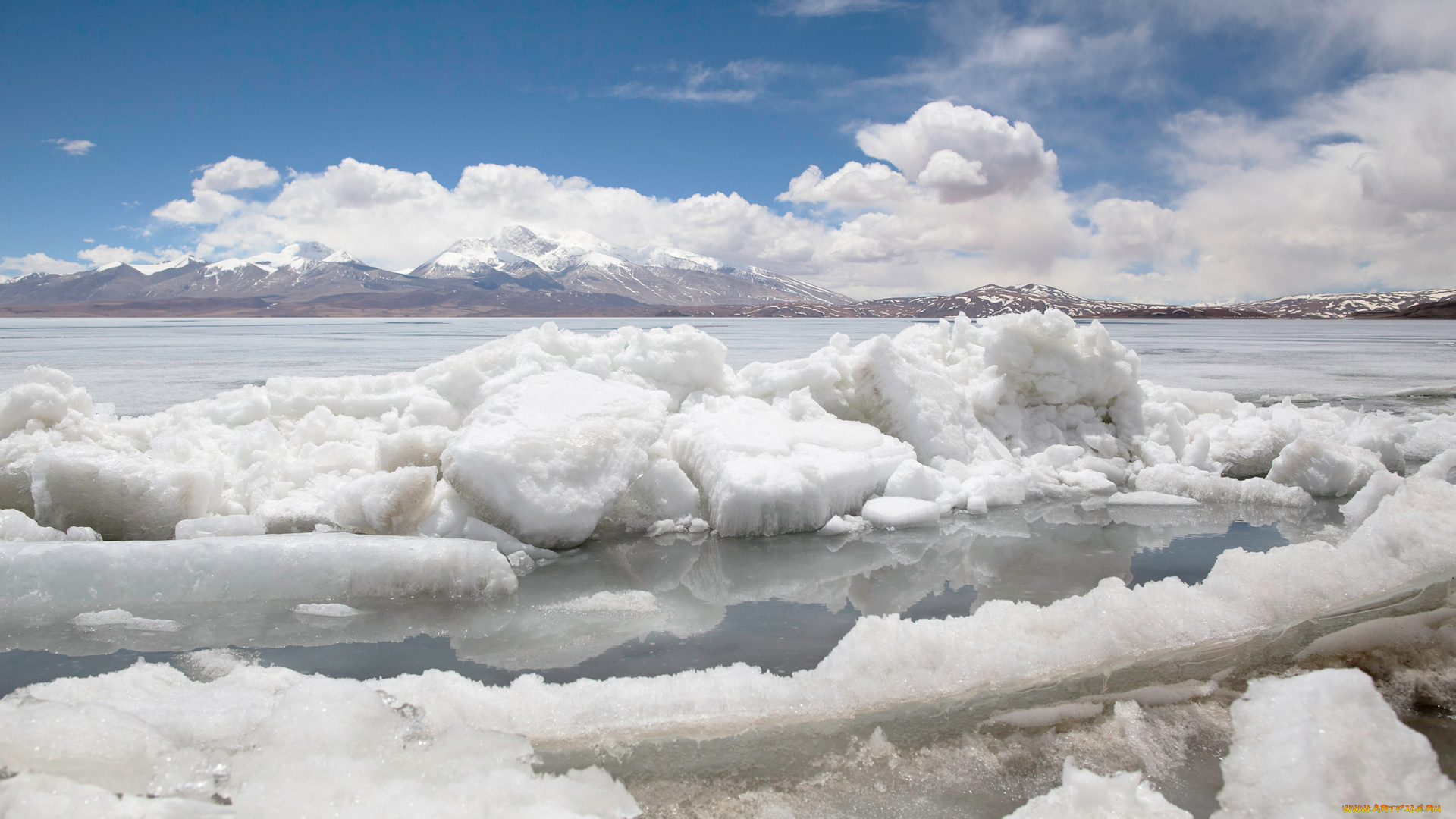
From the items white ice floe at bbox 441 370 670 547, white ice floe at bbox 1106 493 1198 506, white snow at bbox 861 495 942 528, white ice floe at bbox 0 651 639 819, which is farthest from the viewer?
white ice floe at bbox 1106 493 1198 506

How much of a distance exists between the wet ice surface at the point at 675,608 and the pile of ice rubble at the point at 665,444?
0.40 metres

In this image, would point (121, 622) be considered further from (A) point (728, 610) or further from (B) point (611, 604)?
(A) point (728, 610)

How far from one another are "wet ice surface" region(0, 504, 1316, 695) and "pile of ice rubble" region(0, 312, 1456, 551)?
403 millimetres

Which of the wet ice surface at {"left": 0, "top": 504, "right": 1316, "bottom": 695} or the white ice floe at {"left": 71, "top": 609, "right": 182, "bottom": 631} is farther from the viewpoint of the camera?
the white ice floe at {"left": 71, "top": 609, "right": 182, "bottom": 631}

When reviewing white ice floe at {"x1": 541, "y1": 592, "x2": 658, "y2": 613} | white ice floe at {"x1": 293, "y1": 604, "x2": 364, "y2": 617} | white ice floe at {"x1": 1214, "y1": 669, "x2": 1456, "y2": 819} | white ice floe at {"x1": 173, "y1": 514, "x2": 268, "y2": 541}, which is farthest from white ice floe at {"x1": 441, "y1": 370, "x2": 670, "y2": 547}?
white ice floe at {"x1": 1214, "y1": 669, "x2": 1456, "y2": 819}

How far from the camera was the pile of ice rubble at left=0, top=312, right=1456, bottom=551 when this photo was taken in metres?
4.02

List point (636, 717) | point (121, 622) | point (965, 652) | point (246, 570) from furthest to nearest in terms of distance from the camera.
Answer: point (246, 570) → point (121, 622) → point (965, 652) → point (636, 717)

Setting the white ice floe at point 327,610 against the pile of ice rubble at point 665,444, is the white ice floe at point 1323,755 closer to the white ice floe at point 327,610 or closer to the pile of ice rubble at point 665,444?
the pile of ice rubble at point 665,444

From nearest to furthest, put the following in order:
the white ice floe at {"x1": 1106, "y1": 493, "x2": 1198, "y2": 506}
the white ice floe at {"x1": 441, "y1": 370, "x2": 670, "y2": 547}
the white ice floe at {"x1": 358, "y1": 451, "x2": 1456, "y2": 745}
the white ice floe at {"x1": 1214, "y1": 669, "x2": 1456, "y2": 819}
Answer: the white ice floe at {"x1": 1214, "y1": 669, "x2": 1456, "y2": 819}
the white ice floe at {"x1": 358, "y1": 451, "x2": 1456, "y2": 745}
the white ice floe at {"x1": 441, "y1": 370, "x2": 670, "y2": 547}
the white ice floe at {"x1": 1106, "y1": 493, "x2": 1198, "y2": 506}

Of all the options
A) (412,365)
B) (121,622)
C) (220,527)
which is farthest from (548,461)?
(412,365)

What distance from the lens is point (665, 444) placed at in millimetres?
5074

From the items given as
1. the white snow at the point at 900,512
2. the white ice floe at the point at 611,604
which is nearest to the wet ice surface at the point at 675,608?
the white ice floe at the point at 611,604

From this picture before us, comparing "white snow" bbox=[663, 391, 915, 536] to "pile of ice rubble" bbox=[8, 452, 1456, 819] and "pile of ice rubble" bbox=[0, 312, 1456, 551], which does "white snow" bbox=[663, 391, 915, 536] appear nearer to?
"pile of ice rubble" bbox=[0, 312, 1456, 551]

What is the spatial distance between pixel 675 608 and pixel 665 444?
1908 millimetres
